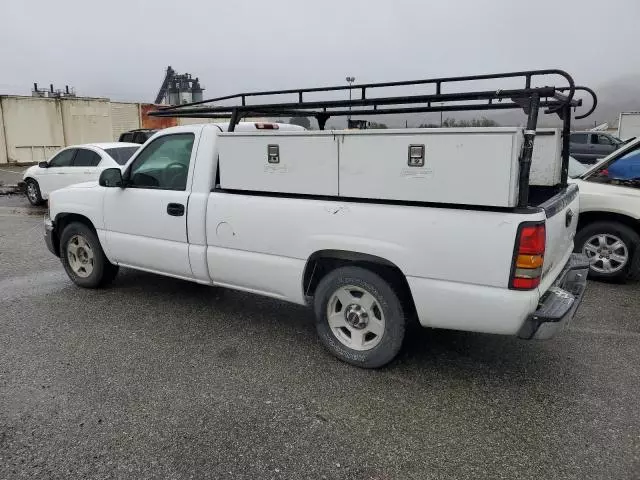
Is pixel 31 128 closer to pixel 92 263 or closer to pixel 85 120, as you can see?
pixel 85 120

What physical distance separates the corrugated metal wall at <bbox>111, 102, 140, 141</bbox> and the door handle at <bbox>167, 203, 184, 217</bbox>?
25.7 meters

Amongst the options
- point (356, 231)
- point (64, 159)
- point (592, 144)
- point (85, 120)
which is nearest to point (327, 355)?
point (356, 231)

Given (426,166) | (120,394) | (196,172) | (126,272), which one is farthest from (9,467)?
(126,272)

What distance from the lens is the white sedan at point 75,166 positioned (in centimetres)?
1099

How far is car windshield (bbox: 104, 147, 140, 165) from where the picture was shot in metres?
10.9

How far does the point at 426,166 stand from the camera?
3305 mm

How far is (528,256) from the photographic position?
308 cm

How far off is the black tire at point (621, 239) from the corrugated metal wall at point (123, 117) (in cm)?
2652

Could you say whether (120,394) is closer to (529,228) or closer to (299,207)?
(299,207)

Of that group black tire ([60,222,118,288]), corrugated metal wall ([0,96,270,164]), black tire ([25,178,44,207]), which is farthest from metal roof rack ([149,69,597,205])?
corrugated metal wall ([0,96,270,164])

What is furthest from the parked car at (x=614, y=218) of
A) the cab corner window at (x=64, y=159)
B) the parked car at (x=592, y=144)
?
the parked car at (x=592, y=144)

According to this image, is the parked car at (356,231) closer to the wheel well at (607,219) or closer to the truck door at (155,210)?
the truck door at (155,210)

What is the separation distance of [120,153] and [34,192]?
3.13 metres

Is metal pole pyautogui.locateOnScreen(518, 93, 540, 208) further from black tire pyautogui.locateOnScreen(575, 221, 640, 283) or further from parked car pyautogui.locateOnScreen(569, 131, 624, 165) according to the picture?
parked car pyautogui.locateOnScreen(569, 131, 624, 165)
